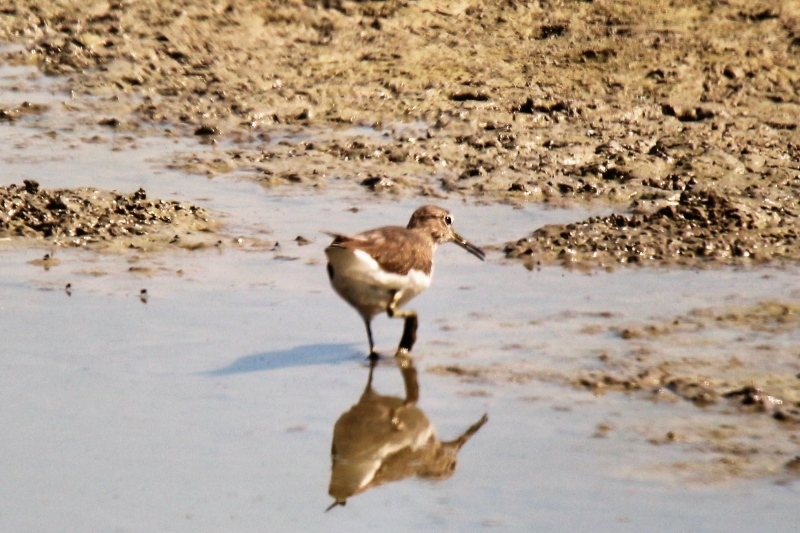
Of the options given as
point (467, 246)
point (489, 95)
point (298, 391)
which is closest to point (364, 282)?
point (298, 391)

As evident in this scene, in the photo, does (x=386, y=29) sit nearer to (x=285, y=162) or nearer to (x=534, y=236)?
(x=285, y=162)

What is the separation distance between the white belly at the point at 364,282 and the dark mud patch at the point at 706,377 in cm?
57

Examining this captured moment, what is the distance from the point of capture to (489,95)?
12.1 m

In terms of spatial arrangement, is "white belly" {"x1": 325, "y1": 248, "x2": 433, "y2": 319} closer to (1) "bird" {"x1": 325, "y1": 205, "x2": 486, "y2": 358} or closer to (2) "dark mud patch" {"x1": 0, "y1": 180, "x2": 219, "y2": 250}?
(1) "bird" {"x1": 325, "y1": 205, "x2": 486, "y2": 358}

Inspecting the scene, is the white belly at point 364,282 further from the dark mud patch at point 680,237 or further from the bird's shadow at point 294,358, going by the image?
the dark mud patch at point 680,237

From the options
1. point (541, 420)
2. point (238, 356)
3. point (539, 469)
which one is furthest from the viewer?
point (238, 356)

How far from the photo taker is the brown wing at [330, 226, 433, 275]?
724 centimetres

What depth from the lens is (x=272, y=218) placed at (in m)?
9.70

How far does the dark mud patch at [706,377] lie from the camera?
230 inches

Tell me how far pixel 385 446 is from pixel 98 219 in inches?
155

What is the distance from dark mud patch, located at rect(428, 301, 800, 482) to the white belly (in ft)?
1.88

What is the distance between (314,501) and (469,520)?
65cm

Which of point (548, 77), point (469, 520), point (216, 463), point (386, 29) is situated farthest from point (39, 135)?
point (469, 520)

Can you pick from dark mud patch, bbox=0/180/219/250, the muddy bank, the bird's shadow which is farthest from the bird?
dark mud patch, bbox=0/180/219/250
